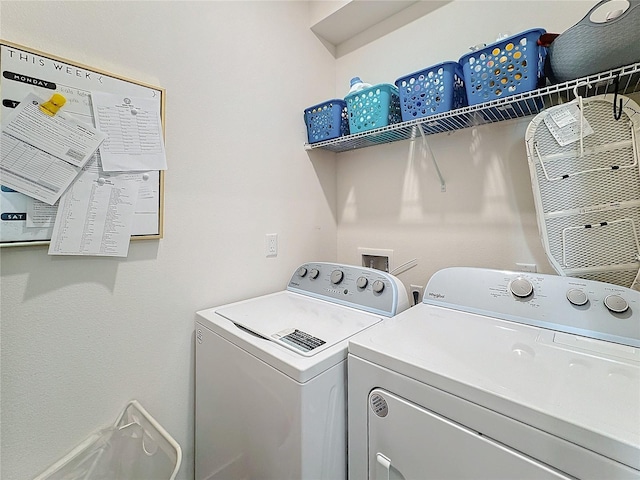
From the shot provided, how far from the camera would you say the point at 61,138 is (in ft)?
3.00

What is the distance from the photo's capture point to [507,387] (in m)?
0.62

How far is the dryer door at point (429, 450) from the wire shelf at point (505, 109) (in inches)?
41.6

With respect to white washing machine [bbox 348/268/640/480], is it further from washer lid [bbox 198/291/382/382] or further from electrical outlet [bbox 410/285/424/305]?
electrical outlet [bbox 410/285/424/305]

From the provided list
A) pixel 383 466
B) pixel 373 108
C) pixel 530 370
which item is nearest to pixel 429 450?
pixel 383 466

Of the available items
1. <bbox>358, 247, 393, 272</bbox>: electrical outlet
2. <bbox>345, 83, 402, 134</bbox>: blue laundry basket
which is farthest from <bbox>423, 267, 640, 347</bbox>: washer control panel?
<bbox>345, 83, 402, 134</bbox>: blue laundry basket

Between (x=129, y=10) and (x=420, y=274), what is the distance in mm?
1661

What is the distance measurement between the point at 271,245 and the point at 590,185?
4.27 ft

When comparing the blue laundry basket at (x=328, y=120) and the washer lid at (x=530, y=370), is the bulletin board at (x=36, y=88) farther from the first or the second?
the washer lid at (x=530, y=370)

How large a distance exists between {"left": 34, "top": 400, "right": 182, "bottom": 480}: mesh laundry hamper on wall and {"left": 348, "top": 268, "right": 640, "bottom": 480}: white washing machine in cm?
68

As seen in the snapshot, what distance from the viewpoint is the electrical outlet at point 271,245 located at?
5.03 ft

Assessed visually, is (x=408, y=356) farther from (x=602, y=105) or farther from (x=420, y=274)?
(x=602, y=105)

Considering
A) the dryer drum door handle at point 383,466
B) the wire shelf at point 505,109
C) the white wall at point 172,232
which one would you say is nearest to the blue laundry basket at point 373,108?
the wire shelf at point 505,109

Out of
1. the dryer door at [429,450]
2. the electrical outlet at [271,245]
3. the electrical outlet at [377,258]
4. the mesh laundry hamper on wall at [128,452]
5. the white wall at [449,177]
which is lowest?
the mesh laundry hamper on wall at [128,452]

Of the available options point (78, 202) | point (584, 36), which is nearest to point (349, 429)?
point (78, 202)
